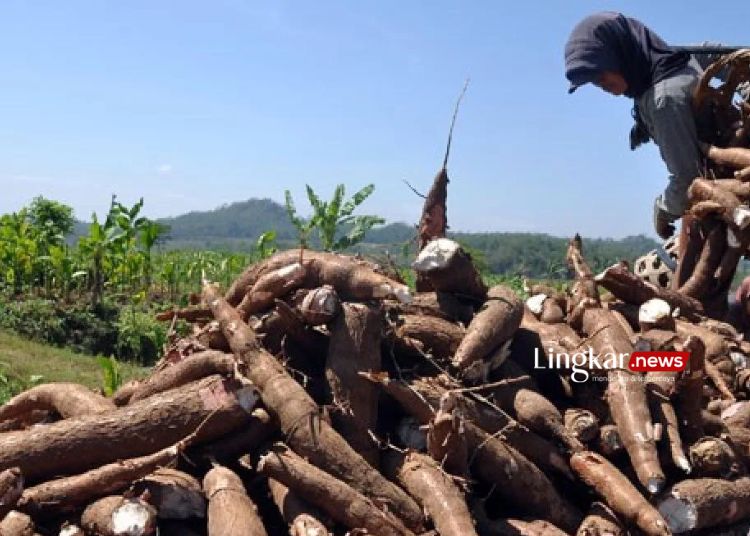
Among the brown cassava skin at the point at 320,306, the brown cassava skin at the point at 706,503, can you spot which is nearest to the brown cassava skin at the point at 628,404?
the brown cassava skin at the point at 706,503

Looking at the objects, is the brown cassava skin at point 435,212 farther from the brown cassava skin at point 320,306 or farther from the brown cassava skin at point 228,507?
the brown cassava skin at point 228,507

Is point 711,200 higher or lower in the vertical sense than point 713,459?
higher

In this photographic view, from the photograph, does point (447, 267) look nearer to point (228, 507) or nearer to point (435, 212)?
point (435, 212)

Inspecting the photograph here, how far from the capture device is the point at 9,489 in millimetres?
2818

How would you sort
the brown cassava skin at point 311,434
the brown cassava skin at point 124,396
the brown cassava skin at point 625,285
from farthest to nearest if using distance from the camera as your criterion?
the brown cassava skin at point 625,285, the brown cassava skin at point 124,396, the brown cassava skin at point 311,434

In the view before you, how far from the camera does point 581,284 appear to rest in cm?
445

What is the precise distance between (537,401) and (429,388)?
0.49m

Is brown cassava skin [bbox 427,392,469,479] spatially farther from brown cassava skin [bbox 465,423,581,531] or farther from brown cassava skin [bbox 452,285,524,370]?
Answer: brown cassava skin [bbox 452,285,524,370]

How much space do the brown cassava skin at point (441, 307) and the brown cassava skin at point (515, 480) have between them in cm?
75

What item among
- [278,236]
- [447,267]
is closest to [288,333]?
[447,267]

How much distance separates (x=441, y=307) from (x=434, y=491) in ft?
3.78

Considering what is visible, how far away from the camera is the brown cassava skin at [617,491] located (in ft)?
9.62

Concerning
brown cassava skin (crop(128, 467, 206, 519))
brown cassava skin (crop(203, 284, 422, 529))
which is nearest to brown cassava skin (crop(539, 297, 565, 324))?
brown cassava skin (crop(203, 284, 422, 529))

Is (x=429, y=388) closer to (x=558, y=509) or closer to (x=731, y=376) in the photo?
(x=558, y=509)
